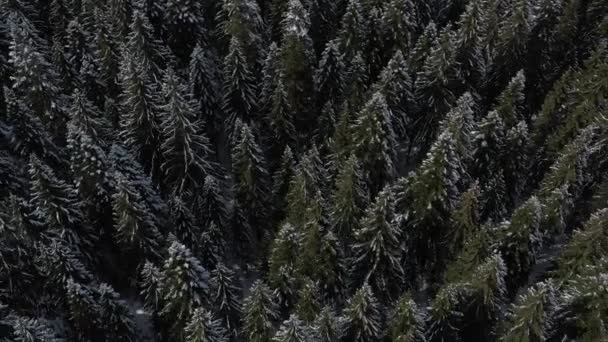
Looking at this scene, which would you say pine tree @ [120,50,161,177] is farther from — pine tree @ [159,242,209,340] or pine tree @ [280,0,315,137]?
pine tree @ [159,242,209,340]

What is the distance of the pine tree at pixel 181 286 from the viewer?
1042 inches

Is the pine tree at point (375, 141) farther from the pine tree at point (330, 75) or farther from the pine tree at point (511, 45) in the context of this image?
the pine tree at point (511, 45)

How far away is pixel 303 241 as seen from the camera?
3091 centimetres

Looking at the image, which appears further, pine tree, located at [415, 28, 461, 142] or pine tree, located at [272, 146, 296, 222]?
pine tree, located at [415, 28, 461, 142]

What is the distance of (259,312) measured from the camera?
2739 centimetres

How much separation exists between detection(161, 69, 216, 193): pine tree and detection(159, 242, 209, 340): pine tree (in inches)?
370

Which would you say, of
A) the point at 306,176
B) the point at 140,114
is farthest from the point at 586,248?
the point at 140,114

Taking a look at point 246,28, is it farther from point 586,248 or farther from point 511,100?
point 586,248

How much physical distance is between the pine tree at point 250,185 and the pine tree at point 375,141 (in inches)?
259

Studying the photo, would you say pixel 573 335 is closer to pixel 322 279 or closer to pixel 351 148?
pixel 322 279

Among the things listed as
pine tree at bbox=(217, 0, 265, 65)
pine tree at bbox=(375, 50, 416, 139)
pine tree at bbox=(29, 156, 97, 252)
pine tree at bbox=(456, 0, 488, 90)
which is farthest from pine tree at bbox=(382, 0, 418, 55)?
pine tree at bbox=(29, 156, 97, 252)

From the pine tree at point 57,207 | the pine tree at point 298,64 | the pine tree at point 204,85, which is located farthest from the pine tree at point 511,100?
the pine tree at point 57,207

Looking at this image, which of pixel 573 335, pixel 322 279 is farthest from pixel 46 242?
pixel 573 335

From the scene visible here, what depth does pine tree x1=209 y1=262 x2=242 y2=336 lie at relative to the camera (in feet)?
98.9
